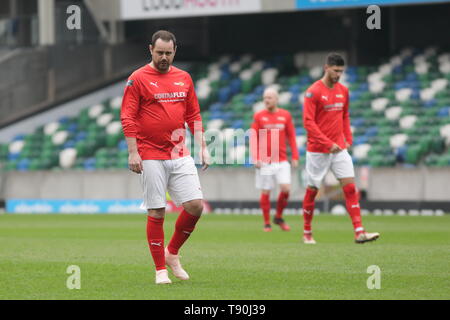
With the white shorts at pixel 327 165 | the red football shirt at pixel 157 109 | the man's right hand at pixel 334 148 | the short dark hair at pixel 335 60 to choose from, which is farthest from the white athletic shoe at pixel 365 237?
the red football shirt at pixel 157 109

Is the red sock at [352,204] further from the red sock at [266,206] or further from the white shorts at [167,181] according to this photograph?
the white shorts at [167,181]

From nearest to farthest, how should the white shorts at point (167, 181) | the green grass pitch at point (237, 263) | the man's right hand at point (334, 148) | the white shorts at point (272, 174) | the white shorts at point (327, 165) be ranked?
the green grass pitch at point (237, 263)
the white shorts at point (167, 181)
the man's right hand at point (334, 148)
the white shorts at point (327, 165)
the white shorts at point (272, 174)

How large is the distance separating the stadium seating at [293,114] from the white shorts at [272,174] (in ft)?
25.4

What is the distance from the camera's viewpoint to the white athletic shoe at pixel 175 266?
31.8 ft

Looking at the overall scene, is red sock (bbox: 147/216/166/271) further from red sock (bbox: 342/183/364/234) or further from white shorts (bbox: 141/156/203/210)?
red sock (bbox: 342/183/364/234)

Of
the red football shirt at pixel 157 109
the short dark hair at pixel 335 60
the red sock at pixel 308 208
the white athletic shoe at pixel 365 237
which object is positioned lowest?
the white athletic shoe at pixel 365 237

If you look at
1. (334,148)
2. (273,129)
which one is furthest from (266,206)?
(334,148)

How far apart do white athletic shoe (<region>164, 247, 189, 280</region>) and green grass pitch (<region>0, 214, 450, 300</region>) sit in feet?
0.47

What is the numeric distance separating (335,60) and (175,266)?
4463 mm

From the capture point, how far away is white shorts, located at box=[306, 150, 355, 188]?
44.9ft

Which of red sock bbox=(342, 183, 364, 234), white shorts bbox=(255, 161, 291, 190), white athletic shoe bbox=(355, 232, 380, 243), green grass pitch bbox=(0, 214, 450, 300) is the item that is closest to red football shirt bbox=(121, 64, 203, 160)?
green grass pitch bbox=(0, 214, 450, 300)

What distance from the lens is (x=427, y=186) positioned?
23.9 m

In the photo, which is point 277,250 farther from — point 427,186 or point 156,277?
point 427,186

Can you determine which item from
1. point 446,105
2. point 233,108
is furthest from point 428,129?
point 233,108
